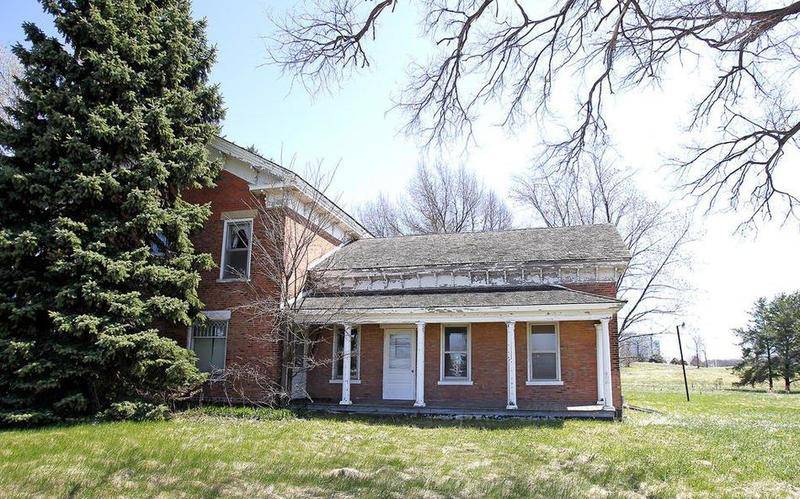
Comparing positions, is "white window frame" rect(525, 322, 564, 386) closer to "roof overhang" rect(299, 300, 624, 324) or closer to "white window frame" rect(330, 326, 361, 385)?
"roof overhang" rect(299, 300, 624, 324)

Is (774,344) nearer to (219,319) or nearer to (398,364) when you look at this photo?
(398,364)

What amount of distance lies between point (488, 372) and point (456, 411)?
6.70 ft

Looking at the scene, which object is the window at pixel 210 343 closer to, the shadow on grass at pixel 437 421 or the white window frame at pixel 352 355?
the white window frame at pixel 352 355

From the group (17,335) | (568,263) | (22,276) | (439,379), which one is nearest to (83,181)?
(22,276)

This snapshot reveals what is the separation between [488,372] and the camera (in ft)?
55.2

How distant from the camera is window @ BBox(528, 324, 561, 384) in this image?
651 inches

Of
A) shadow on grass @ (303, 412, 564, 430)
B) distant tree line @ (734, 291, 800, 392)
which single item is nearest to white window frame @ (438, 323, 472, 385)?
shadow on grass @ (303, 412, 564, 430)

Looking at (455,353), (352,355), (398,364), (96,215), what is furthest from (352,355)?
(96,215)

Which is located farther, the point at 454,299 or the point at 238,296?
the point at 238,296

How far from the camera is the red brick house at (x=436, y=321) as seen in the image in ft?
51.7

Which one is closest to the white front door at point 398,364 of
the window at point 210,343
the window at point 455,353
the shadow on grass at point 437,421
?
the window at point 455,353

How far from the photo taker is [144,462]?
8.59 m

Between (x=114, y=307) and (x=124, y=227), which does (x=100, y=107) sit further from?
(x=114, y=307)

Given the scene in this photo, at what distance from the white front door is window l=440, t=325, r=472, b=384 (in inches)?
40.1
